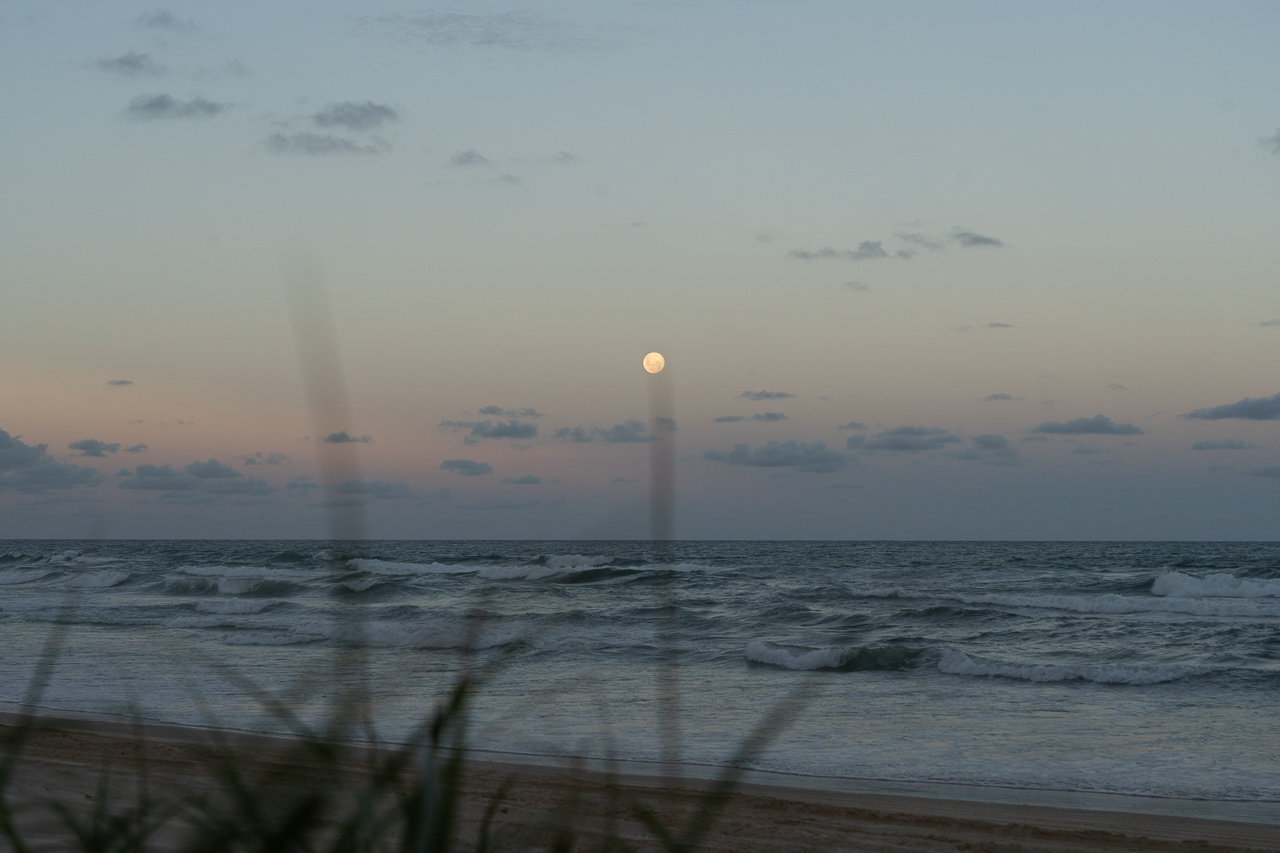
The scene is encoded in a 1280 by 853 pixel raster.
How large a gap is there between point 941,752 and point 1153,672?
5545 mm

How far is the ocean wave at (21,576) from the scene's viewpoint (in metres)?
35.3

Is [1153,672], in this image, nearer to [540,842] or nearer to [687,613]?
[687,613]

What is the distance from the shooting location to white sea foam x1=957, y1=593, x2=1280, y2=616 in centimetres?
2328

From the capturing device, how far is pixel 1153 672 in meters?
12.6

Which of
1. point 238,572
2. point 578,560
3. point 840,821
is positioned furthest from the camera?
point 238,572

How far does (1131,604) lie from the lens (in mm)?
25141

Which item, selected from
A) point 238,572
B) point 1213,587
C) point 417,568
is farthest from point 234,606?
point 1213,587

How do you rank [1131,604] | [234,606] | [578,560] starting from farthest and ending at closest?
1. [578,560]
2. [1131,604]
3. [234,606]

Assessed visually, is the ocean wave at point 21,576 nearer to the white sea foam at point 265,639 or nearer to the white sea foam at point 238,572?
the white sea foam at point 238,572

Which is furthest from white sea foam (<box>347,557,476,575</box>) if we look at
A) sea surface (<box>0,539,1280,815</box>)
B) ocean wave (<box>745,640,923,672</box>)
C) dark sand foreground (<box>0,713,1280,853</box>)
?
dark sand foreground (<box>0,713,1280,853</box>)

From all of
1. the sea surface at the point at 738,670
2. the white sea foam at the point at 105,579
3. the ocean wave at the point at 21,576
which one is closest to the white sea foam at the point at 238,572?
the white sea foam at the point at 105,579

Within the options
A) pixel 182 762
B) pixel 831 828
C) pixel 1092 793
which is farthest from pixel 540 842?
pixel 182 762

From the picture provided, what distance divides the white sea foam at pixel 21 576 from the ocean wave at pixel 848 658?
30550 millimetres

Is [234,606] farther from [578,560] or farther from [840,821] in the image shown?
[840,821]
